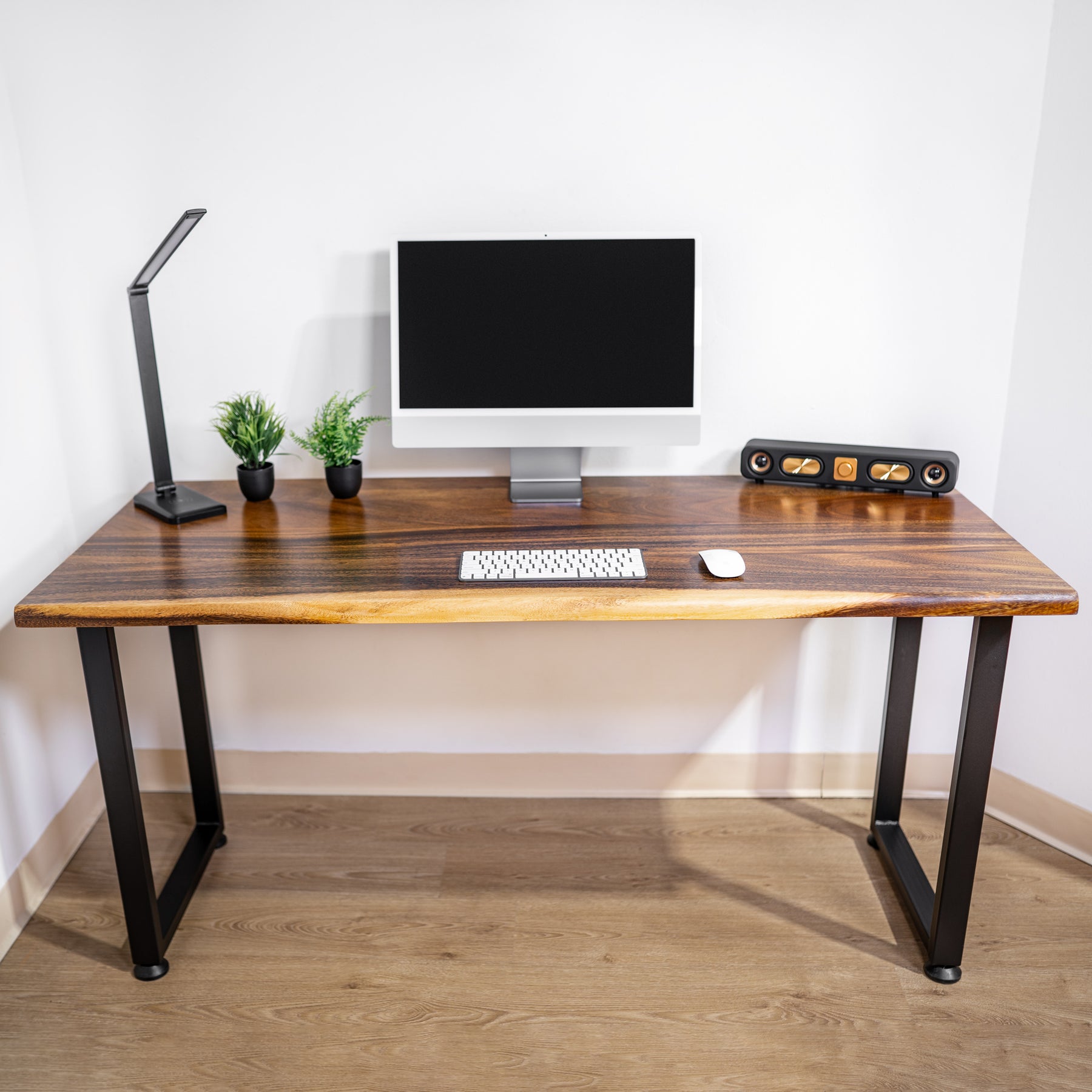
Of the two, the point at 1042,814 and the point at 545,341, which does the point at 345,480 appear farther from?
the point at 1042,814

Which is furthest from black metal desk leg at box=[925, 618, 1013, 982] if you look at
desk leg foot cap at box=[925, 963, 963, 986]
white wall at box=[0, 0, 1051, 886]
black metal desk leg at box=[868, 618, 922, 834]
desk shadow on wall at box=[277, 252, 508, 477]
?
desk shadow on wall at box=[277, 252, 508, 477]

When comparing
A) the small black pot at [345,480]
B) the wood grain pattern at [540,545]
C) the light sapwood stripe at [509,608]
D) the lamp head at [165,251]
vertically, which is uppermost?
the lamp head at [165,251]

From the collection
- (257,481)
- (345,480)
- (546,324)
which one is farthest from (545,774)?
(546,324)

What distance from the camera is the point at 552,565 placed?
5.43ft

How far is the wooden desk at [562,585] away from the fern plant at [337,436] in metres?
0.10

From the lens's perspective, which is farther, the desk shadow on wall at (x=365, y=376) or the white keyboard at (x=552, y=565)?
the desk shadow on wall at (x=365, y=376)

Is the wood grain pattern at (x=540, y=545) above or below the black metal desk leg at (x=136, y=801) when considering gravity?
above

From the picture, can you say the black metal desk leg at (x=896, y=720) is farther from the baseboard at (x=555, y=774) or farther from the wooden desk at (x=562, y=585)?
the baseboard at (x=555, y=774)

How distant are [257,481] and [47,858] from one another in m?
0.96

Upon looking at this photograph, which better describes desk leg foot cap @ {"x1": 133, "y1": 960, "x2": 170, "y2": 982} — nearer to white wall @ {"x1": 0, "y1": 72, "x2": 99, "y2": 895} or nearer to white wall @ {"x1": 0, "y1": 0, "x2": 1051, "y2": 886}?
white wall @ {"x1": 0, "y1": 72, "x2": 99, "y2": 895}

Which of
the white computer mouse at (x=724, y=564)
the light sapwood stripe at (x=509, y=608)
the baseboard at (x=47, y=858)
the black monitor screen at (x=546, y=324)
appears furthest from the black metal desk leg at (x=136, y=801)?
the white computer mouse at (x=724, y=564)

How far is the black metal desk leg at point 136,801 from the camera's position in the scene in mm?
1694

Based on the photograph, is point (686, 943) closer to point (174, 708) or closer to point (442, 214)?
point (174, 708)

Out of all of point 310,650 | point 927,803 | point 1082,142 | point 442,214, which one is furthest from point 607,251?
point 927,803
